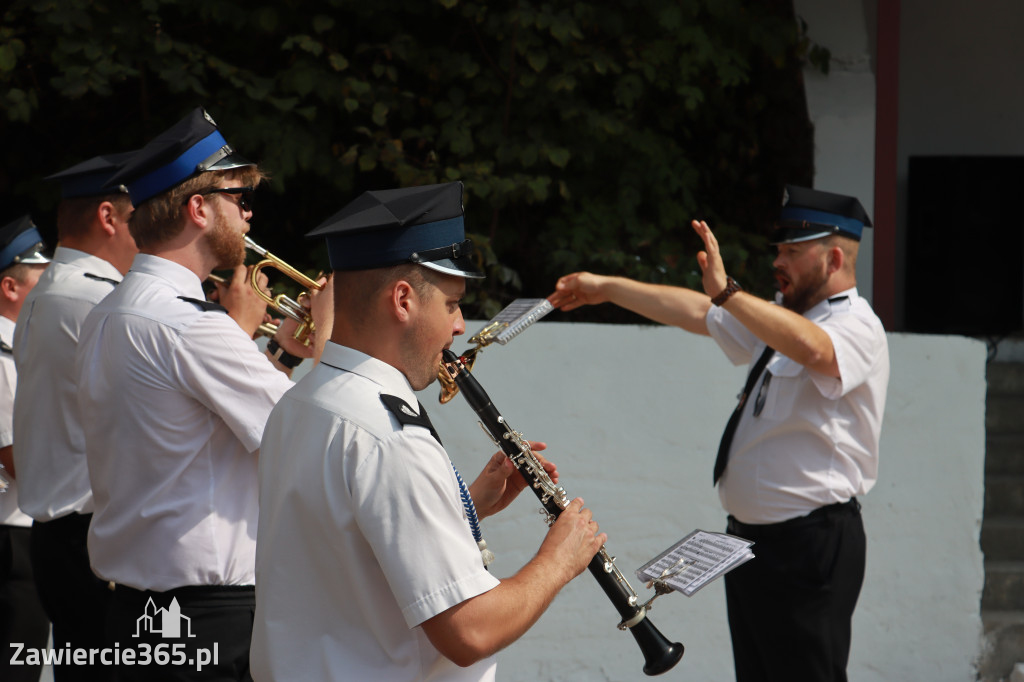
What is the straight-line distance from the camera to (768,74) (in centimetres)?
665

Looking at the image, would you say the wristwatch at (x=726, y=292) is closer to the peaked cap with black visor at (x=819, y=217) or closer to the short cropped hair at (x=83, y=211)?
the peaked cap with black visor at (x=819, y=217)

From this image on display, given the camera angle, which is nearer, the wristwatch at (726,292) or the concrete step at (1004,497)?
the wristwatch at (726,292)

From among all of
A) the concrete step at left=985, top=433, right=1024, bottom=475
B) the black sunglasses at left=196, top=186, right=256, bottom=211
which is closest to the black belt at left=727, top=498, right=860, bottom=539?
the black sunglasses at left=196, top=186, right=256, bottom=211

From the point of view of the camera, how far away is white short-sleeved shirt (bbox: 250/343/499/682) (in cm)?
161

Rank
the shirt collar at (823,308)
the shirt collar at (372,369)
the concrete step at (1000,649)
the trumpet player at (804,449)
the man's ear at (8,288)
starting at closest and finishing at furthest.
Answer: the shirt collar at (372,369)
the trumpet player at (804,449)
the shirt collar at (823,308)
the man's ear at (8,288)
the concrete step at (1000,649)

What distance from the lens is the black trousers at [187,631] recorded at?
7.79 ft

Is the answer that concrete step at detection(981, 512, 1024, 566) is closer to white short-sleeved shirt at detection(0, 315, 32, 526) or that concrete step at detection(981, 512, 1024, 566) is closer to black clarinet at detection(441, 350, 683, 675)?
black clarinet at detection(441, 350, 683, 675)

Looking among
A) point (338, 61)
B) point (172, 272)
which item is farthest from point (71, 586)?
point (338, 61)

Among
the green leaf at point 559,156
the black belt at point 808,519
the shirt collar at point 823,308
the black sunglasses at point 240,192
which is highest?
the black sunglasses at point 240,192

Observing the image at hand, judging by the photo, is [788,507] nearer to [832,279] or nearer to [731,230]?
[832,279]

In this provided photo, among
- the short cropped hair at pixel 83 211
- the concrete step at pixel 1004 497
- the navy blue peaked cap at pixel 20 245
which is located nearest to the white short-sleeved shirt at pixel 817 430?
the short cropped hair at pixel 83 211

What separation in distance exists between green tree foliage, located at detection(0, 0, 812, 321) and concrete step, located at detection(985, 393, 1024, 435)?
5.76 feet

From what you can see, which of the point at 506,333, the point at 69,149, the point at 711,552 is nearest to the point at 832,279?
the point at 506,333

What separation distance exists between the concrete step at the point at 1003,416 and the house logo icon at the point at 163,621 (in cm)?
533
